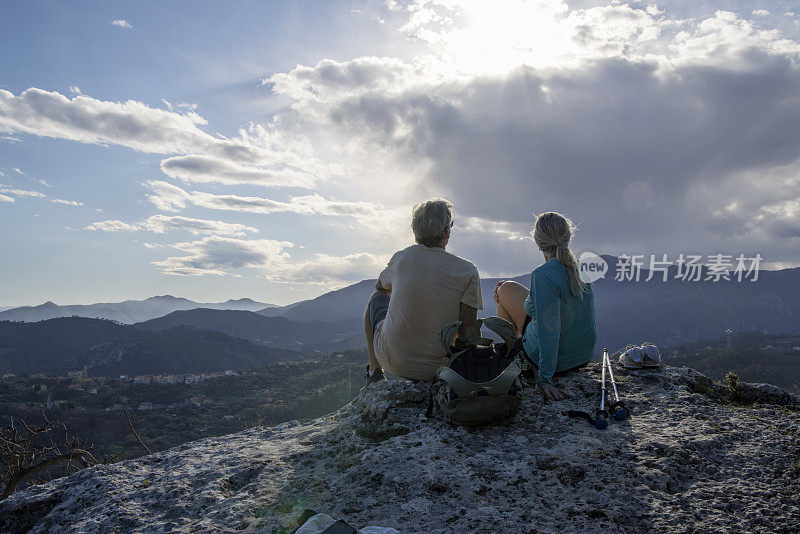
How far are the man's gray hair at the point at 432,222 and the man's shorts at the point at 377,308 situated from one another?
1.06 metres

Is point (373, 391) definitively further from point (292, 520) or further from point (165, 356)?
point (165, 356)

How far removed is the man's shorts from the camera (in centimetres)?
539

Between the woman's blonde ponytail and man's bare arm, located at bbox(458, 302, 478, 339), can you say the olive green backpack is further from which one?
the woman's blonde ponytail

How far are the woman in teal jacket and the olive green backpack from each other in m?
0.45

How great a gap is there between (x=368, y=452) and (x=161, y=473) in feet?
6.53

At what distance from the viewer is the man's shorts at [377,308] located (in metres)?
5.39

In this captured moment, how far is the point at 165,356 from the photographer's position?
3898 inches

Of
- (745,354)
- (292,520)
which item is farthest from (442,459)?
(745,354)

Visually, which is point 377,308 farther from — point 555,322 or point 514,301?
point 555,322

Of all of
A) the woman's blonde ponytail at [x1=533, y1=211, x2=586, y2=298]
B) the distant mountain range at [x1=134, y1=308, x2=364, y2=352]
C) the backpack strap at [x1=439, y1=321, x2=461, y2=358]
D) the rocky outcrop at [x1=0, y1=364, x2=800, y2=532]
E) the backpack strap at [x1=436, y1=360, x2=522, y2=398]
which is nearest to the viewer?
the rocky outcrop at [x1=0, y1=364, x2=800, y2=532]

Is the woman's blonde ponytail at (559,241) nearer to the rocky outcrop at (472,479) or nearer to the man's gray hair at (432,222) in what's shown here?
the man's gray hair at (432,222)

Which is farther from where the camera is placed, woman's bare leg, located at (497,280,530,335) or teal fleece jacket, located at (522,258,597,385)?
woman's bare leg, located at (497,280,530,335)

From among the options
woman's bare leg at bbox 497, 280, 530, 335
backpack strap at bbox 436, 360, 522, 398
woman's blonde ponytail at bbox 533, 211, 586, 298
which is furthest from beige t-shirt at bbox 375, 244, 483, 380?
woman's bare leg at bbox 497, 280, 530, 335

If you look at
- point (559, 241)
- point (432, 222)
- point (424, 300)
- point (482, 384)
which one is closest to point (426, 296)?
point (424, 300)
